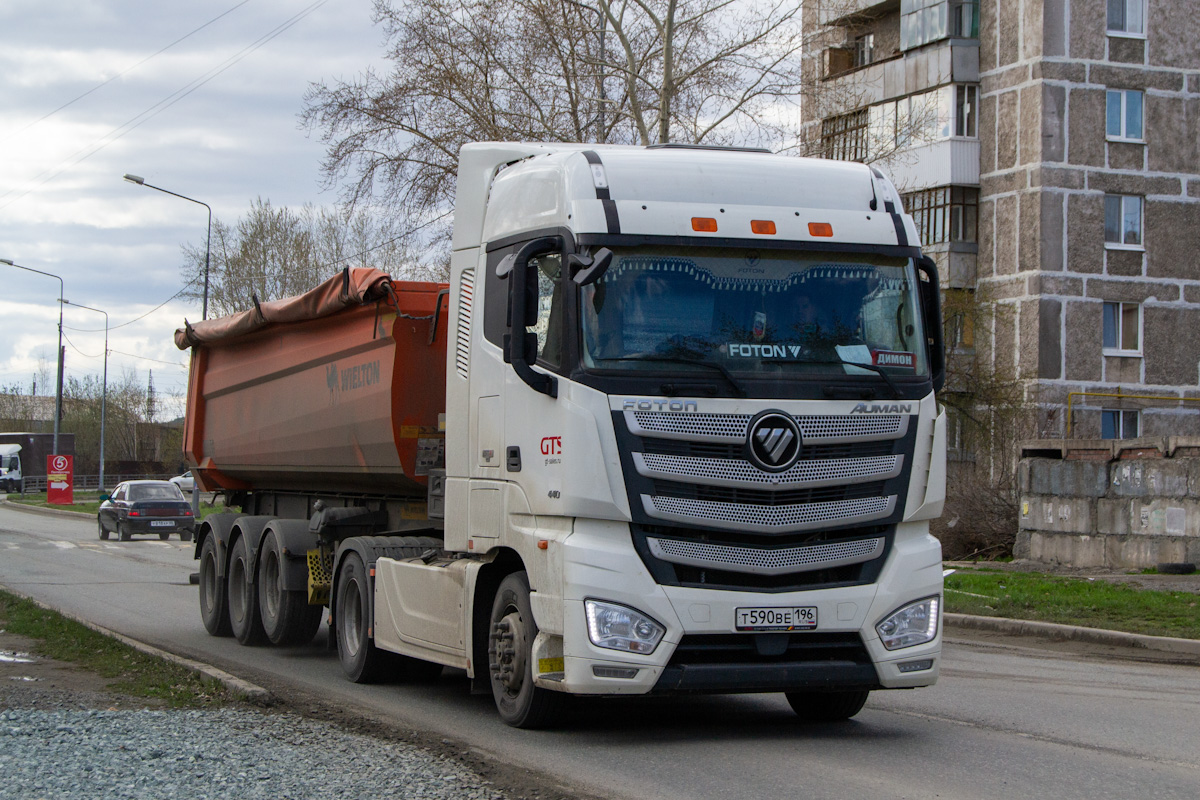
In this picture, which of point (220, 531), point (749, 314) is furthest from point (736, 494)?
point (220, 531)

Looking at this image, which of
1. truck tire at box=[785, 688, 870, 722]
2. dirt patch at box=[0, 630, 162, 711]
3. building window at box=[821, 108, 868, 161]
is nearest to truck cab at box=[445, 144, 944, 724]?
truck tire at box=[785, 688, 870, 722]

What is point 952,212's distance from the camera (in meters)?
41.2

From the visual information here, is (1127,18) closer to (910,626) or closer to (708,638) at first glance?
(910,626)

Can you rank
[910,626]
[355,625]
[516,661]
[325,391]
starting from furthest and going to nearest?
[325,391]
[355,625]
[516,661]
[910,626]

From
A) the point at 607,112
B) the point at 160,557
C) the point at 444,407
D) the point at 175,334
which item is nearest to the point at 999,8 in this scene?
the point at 607,112

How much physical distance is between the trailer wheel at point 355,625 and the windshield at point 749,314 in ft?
12.4

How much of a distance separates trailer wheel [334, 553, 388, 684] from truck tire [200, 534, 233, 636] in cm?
336

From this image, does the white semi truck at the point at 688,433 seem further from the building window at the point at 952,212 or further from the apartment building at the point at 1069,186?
the building window at the point at 952,212

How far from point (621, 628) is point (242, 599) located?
7.32 metres

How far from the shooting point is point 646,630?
287 inches

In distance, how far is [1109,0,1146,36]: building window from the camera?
40.7 meters

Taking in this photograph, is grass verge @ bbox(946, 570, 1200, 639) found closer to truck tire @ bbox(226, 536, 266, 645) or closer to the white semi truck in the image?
the white semi truck

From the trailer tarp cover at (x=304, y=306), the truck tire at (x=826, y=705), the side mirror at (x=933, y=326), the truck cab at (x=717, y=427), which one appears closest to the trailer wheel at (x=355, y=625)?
the trailer tarp cover at (x=304, y=306)

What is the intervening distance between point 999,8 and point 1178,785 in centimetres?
3772
